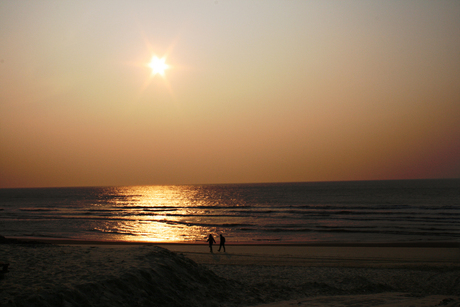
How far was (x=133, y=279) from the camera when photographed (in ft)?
27.1

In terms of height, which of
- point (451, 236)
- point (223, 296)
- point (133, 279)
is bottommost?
point (451, 236)

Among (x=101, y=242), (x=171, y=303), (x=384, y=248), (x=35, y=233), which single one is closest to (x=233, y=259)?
(x=171, y=303)

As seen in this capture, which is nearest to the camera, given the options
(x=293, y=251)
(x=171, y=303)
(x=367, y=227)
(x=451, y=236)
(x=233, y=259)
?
(x=171, y=303)

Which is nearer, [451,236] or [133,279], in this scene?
[133,279]

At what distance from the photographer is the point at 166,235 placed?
1160 inches

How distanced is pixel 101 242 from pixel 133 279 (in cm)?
1896

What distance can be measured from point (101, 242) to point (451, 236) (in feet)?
99.3

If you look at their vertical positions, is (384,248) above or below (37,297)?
below

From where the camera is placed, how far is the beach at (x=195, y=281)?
23.7 feet

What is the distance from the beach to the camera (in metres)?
7.22

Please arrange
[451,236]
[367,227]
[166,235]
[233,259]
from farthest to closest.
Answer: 1. [367,227]
2. [166,235]
3. [451,236]
4. [233,259]

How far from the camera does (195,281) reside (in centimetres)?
966

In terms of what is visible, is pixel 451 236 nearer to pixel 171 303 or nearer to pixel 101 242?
pixel 171 303

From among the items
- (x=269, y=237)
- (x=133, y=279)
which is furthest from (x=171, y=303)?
(x=269, y=237)
